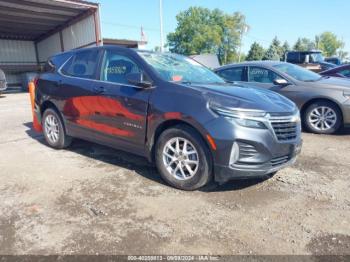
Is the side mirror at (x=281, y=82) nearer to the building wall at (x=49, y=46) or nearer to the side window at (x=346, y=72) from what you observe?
the side window at (x=346, y=72)

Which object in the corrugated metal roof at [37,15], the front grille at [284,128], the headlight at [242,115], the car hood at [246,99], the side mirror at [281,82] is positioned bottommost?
the front grille at [284,128]

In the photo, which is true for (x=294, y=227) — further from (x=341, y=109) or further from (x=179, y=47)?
(x=179, y=47)

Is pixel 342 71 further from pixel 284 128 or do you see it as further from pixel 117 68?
pixel 117 68

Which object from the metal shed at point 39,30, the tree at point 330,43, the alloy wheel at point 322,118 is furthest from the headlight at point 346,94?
the tree at point 330,43

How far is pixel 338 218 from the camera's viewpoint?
9.52 ft

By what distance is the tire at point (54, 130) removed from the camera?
16.7 feet

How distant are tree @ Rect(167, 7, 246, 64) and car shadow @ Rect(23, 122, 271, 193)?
68.0m

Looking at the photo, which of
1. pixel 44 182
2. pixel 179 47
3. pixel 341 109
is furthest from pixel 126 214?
pixel 179 47

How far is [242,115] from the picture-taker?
3137 mm

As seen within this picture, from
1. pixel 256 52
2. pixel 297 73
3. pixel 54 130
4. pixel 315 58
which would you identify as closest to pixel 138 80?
pixel 54 130

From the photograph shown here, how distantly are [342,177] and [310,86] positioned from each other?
2.85 meters

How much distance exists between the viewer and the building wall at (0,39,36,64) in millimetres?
24594

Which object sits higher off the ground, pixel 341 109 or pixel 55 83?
pixel 55 83

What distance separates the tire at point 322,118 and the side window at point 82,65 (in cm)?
437
